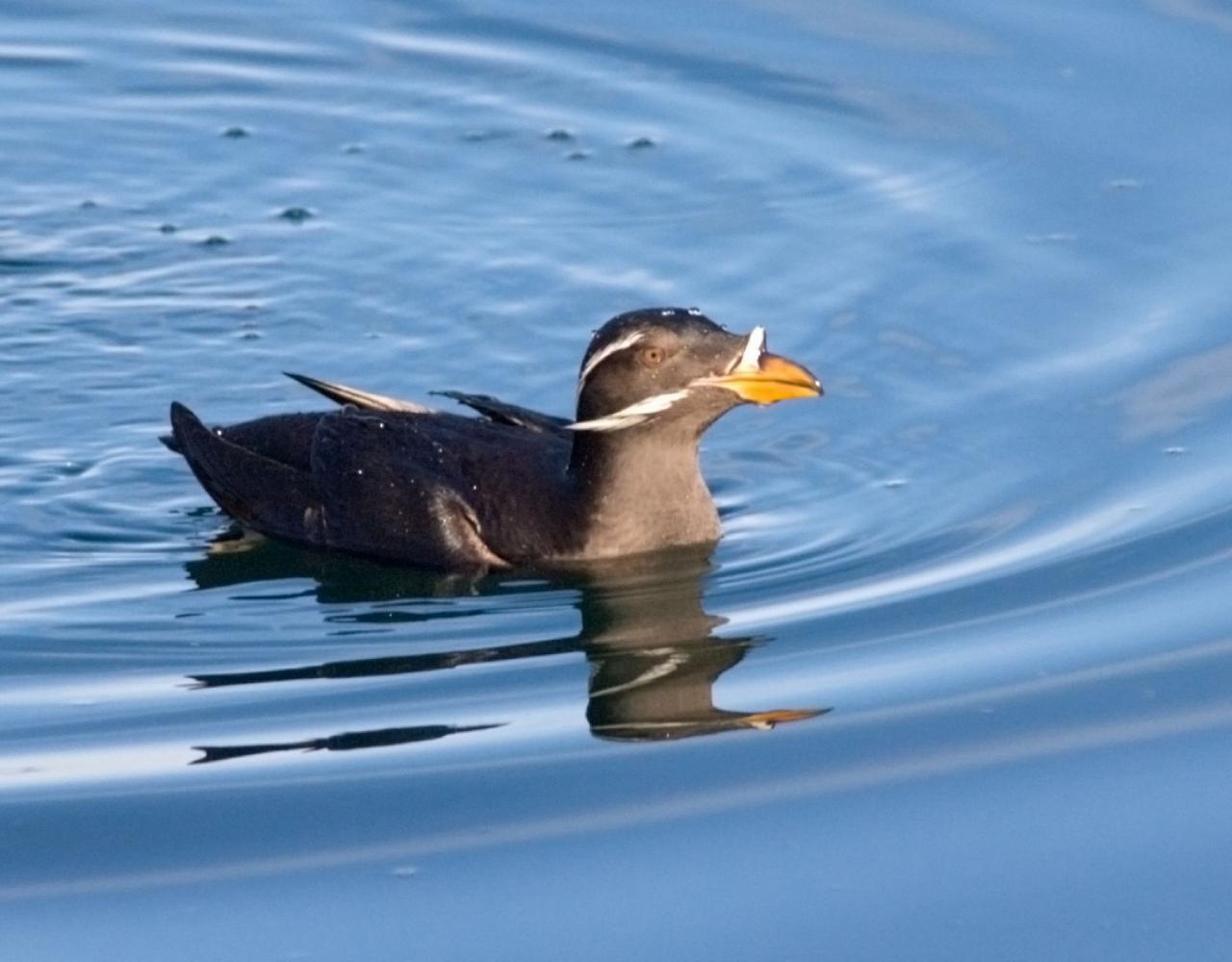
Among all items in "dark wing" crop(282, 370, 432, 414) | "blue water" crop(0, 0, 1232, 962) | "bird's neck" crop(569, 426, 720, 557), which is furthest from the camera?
"dark wing" crop(282, 370, 432, 414)

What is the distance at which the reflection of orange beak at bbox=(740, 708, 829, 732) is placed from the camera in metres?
7.90

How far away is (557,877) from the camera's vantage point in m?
6.80

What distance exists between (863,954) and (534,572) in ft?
13.0

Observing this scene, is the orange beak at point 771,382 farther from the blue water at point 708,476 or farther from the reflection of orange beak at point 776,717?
the reflection of orange beak at point 776,717

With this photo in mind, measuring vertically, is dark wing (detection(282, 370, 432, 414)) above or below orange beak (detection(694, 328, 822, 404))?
above

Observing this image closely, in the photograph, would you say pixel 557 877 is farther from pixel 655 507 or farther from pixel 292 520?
pixel 292 520

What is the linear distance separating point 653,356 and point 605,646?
48.9 inches

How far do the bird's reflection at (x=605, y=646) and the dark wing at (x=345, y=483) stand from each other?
0.11 meters

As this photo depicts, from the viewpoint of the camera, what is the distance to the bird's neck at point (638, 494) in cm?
1003

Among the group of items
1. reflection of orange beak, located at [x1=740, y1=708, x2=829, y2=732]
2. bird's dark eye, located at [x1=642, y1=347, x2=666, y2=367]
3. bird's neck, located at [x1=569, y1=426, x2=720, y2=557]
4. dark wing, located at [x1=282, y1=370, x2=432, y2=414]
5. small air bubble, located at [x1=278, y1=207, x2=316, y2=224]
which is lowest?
reflection of orange beak, located at [x1=740, y1=708, x2=829, y2=732]

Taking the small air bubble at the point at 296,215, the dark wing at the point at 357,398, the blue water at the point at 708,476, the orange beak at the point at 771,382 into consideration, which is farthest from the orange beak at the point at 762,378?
the small air bubble at the point at 296,215

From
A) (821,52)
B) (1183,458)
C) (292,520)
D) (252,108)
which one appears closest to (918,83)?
(821,52)

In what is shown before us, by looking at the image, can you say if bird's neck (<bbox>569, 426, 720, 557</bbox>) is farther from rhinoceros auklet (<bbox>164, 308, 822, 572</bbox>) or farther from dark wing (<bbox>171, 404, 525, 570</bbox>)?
dark wing (<bbox>171, 404, 525, 570</bbox>)

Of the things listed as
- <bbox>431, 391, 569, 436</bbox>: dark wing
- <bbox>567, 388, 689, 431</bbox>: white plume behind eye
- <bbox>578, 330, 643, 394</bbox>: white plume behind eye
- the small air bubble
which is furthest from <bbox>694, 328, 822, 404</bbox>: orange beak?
the small air bubble
